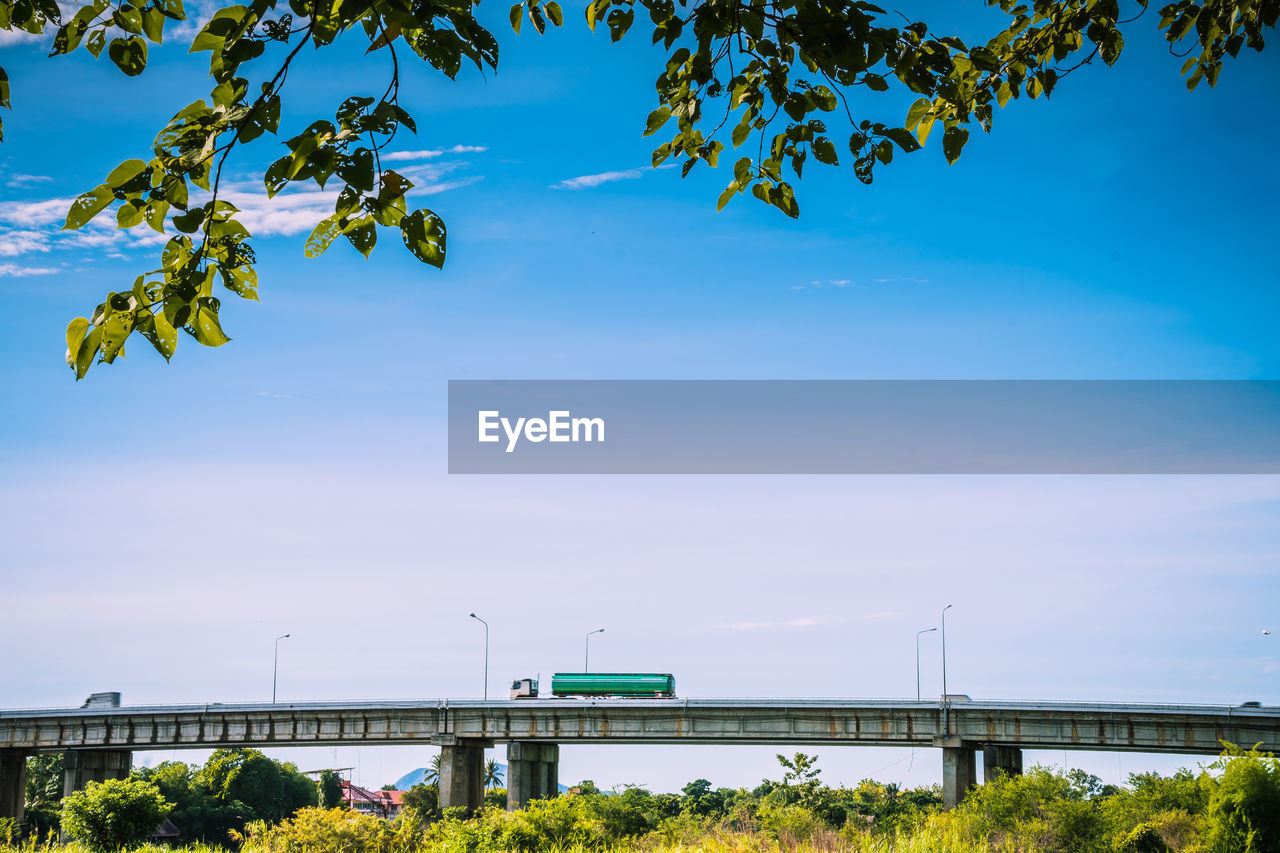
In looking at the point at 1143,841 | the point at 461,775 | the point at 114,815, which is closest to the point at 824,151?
the point at 1143,841

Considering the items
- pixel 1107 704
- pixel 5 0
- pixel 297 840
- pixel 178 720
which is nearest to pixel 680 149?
pixel 5 0

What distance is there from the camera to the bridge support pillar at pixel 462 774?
52.8m

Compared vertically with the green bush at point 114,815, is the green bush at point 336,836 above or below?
above

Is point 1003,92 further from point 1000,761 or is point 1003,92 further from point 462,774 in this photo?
point 462,774

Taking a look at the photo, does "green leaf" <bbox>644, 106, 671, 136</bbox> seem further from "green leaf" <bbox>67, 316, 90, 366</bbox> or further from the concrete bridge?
the concrete bridge

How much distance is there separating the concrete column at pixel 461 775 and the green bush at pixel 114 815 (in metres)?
15.7

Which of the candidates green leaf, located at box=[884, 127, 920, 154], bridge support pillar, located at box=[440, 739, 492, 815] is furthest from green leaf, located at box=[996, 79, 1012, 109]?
bridge support pillar, located at box=[440, 739, 492, 815]

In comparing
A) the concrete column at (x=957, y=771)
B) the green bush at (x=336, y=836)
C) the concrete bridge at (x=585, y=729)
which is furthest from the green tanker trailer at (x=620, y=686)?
the green bush at (x=336, y=836)

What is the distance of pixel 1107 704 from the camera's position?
157 ft

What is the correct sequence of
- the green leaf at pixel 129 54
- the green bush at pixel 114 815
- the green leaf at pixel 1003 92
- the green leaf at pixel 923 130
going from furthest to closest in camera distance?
the green bush at pixel 114 815
the green leaf at pixel 1003 92
the green leaf at pixel 923 130
the green leaf at pixel 129 54

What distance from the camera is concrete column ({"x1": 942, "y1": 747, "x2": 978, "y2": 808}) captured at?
160 feet

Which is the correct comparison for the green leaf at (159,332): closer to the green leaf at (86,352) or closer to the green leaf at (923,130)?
the green leaf at (86,352)

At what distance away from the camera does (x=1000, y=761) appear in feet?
170

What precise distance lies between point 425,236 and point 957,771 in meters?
50.7
